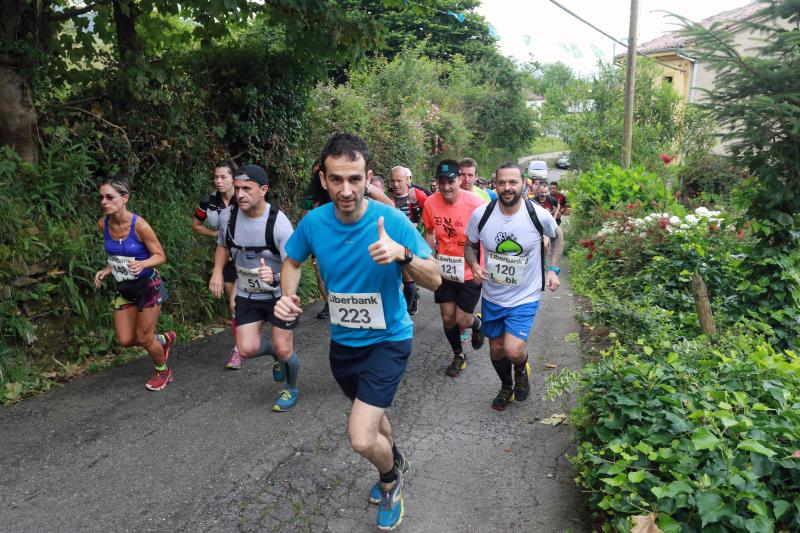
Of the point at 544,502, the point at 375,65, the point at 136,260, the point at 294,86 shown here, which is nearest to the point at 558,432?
the point at 544,502

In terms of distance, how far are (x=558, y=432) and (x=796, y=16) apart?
397 centimetres

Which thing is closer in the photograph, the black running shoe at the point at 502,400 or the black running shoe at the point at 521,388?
the black running shoe at the point at 502,400

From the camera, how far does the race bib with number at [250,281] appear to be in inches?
205

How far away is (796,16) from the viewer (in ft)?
16.9

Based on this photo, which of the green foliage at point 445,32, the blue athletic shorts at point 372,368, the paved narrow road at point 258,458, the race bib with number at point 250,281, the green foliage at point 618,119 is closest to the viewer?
the blue athletic shorts at point 372,368

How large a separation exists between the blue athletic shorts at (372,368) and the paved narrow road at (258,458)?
81 centimetres

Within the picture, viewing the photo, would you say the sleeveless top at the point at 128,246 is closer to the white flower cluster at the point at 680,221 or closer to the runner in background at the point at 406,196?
the runner in background at the point at 406,196

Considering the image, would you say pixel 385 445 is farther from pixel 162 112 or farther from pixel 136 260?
pixel 162 112

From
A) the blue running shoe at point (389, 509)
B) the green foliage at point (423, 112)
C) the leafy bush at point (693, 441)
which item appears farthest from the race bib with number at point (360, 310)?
the green foliage at point (423, 112)

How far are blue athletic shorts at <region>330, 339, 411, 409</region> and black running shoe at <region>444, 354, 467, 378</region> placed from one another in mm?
2664

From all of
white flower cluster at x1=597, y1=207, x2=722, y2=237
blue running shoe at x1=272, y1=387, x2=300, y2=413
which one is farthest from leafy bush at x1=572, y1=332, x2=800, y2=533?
white flower cluster at x1=597, y1=207, x2=722, y2=237

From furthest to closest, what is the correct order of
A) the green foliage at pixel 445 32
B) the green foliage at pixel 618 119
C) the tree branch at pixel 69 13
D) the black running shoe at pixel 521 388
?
the green foliage at pixel 445 32 → the green foliage at pixel 618 119 → the tree branch at pixel 69 13 → the black running shoe at pixel 521 388

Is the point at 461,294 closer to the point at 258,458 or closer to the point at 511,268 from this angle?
the point at 511,268

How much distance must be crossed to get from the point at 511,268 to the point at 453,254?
1162 millimetres
